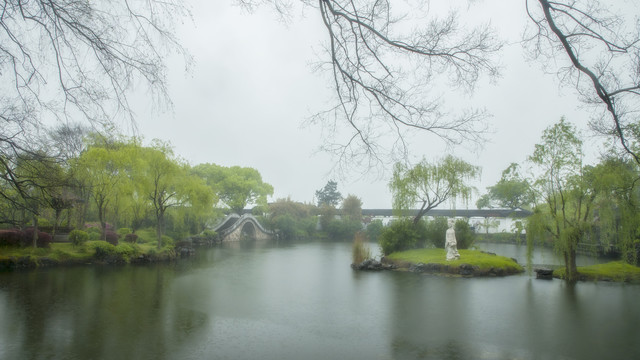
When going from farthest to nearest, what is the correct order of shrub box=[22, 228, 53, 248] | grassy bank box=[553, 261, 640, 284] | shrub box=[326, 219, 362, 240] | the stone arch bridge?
shrub box=[326, 219, 362, 240] < the stone arch bridge < shrub box=[22, 228, 53, 248] < grassy bank box=[553, 261, 640, 284]

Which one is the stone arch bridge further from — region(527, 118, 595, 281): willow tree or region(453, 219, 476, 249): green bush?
region(527, 118, 595, 281): willow tree

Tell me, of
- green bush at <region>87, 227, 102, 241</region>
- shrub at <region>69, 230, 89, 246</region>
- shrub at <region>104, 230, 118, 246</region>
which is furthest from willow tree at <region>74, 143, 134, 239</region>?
shrub at <region>69, 230, 89, 246</region>

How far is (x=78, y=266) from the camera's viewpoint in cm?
1622

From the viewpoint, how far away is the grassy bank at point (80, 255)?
15.0 m

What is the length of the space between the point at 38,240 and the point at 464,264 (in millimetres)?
16733

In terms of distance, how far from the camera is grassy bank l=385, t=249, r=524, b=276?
50.5 ft

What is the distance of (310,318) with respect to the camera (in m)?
8.89

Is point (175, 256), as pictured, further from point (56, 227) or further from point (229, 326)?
point (229, 326)

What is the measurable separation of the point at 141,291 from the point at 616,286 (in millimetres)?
14260

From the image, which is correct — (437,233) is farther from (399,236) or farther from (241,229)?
(241,229)

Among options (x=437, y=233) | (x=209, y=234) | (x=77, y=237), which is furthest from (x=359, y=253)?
(x=209, y=234)

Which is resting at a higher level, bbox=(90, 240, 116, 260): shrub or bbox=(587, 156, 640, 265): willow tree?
bbox=(587, 156, 640, 265): willow tree

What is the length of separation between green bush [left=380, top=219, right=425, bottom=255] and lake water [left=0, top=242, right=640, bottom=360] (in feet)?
17.8

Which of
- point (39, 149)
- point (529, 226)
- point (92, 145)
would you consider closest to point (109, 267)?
point (92, 145)
